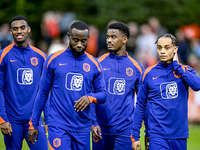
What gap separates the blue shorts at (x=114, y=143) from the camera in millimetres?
8585

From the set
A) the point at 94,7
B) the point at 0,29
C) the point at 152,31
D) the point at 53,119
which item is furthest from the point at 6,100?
the point at 94,7

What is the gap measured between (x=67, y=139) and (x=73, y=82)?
850 mm

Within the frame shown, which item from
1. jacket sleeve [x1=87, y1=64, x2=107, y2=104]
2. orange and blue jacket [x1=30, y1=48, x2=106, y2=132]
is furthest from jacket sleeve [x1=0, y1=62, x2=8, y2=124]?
jacket sleeve [x1=87, y1=64, x2=107, y2=104]

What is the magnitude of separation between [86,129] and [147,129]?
1118mm

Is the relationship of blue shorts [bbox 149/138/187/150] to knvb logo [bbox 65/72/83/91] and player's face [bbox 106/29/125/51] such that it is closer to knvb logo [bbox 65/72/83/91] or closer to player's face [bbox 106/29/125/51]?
knvb logo [bbox 65/72/83/91]

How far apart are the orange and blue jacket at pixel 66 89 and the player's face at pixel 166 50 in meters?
1.13

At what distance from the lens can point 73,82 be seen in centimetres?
750

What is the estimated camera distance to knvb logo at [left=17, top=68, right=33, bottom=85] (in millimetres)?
8398

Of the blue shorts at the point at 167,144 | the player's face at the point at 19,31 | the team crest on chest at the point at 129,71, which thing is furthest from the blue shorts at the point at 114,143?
the player's face at the point at 19,31

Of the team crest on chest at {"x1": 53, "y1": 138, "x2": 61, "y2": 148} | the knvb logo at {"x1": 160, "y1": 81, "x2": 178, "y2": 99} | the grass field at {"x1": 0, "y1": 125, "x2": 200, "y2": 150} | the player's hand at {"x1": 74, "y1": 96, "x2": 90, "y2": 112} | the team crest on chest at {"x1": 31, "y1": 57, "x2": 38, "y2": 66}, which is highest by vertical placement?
the team crest on chest at {"x1": 31, "y1": 57, "x2": 38, "y2": 66}

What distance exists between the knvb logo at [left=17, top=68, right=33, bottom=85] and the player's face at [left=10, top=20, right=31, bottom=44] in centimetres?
50

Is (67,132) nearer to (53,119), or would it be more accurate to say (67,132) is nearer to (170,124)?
(53,119)

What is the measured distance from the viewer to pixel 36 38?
2044 centimetres

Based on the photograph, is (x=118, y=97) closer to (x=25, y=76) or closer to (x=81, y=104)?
(x=81, y=104)
